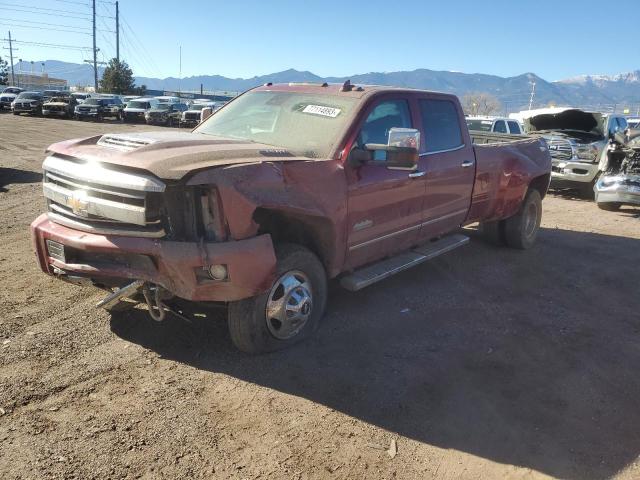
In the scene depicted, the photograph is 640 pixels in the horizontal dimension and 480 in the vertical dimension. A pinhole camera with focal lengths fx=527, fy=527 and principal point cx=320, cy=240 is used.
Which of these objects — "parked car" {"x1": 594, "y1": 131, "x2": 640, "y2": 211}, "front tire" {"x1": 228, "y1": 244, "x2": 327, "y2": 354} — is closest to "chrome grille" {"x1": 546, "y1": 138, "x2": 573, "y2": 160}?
"parked car" {"x1": 594, "y1": 131, "x2": 640, "y2": 211}

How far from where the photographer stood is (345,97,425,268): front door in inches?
162

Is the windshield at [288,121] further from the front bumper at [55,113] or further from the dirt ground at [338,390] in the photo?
the front bumper at [55,113]

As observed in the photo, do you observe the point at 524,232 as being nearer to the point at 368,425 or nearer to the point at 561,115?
the point at 368,425

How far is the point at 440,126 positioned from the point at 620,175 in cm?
681

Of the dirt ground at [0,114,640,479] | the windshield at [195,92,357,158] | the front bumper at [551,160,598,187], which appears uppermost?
the windshield at [195,92,357,158]

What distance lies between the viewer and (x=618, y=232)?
8.73 m

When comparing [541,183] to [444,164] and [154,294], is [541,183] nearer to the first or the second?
[444,164]

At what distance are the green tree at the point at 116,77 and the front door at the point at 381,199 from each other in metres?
62.0

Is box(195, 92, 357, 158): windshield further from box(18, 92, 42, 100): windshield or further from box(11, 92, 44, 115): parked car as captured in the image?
box(18, 92, 42, 100): windshield

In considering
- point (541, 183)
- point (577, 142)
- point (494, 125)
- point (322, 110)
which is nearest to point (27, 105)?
point (494, 125)

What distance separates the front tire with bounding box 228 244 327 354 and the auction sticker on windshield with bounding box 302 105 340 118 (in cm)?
122

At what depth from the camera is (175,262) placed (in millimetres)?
3117

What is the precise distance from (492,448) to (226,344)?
1961mm

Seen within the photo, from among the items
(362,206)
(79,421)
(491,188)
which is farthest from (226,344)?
(491,188)
